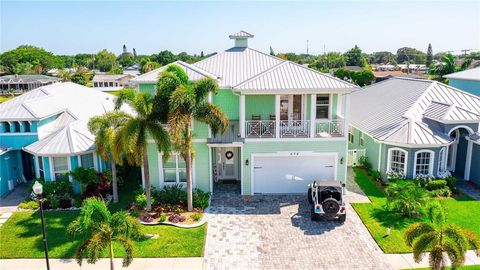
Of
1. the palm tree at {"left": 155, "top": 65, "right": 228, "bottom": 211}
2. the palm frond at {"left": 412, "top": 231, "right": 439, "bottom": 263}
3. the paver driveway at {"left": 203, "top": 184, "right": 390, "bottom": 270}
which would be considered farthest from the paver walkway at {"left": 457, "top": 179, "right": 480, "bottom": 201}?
the palm tree at {"left": 155, "top": 65, "right": 228, "bottom": 211}

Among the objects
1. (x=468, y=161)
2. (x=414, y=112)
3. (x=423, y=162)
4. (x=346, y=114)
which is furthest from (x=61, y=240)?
(x=468, y=161)

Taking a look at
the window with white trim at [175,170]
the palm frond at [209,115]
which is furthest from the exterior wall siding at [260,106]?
the window with white trim at [175,170]

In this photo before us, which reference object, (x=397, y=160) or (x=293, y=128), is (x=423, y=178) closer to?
(x=397, y=160)

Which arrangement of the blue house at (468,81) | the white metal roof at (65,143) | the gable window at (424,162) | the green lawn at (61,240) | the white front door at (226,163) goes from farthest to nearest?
1. the blue house at (468,81)
2. the white front door at (226,163)
3. the gable window at (424,162)
4. the white metal roof at (65,143)
5. the green lawn at (61,240)

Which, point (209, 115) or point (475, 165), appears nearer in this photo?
point (209, 115)

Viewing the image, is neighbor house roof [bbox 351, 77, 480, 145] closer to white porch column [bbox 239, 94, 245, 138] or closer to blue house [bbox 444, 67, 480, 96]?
blue house [bbox 444, 67, 480, 96]

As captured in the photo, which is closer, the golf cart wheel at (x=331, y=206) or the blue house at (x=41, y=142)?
the golf cart wheel at (x=331, y=206)

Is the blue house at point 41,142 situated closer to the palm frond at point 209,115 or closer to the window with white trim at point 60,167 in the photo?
the window with white trim at point 60,167

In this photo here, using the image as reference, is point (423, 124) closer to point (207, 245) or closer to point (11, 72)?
point (207, 245)
